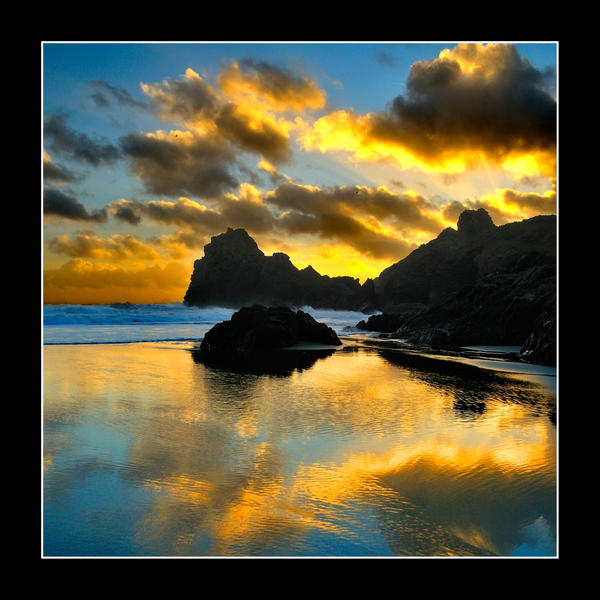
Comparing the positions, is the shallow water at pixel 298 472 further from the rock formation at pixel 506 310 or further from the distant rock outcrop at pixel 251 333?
the rock formation at pixel 506 310

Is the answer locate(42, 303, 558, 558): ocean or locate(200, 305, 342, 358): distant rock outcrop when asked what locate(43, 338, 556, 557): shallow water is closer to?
locate(42, 303, 558, 558): ocean

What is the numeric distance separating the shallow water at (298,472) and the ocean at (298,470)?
21 millimetres

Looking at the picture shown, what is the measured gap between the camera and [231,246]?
128250mm

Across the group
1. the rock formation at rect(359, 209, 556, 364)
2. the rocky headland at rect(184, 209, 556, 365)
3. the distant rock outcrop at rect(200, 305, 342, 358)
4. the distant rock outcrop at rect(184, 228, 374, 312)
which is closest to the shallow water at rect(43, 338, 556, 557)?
the distant rock outcrop at rect(200, 305, 342, 358)

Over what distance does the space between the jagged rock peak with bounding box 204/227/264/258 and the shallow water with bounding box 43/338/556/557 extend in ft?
389

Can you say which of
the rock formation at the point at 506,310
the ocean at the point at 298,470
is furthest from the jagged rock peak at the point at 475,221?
the ocean at the point at 298,470

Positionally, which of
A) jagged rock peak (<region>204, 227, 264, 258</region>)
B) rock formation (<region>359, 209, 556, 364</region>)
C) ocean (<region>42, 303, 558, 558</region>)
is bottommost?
ocean (<region>42, 303, 558, 558</region>)

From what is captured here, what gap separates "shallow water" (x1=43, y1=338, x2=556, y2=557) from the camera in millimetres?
3723

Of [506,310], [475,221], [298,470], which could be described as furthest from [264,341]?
[475,221]

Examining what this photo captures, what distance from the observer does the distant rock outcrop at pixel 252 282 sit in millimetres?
120875

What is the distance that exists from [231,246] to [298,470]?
12620 cm

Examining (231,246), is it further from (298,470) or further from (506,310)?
(298,470)
